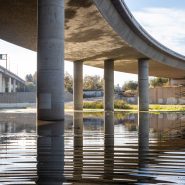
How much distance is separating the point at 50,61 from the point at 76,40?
20574 mm

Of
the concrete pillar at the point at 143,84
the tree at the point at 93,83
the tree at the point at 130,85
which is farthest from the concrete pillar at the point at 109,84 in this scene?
the tree at the point at 93,83

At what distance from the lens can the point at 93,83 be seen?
13900cm

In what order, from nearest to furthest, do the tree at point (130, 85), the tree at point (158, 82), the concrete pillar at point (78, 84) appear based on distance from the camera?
1. the concrete pillar at point (78, 84)
2. the tree at point (158, 82)
3. the tree at point (130, 85)

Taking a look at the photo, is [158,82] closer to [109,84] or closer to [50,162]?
[109,84]

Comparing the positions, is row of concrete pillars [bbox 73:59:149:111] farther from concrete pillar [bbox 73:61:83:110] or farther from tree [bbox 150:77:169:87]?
tree [bbox 150:77:169:87]

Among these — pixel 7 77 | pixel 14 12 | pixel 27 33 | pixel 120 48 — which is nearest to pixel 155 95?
pixel 7 77

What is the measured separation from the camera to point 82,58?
55.2 m

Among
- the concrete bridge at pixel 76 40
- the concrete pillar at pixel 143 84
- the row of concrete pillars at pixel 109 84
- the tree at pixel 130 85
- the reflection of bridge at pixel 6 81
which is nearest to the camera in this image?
the concrete bridge at pixel 76 40

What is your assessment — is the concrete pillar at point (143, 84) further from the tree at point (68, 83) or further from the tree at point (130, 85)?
the tree at point (130, 85)

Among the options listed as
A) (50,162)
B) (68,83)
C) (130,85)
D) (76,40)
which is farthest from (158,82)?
(50,162)

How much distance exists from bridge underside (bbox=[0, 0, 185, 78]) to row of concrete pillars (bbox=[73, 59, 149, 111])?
1.47 metres

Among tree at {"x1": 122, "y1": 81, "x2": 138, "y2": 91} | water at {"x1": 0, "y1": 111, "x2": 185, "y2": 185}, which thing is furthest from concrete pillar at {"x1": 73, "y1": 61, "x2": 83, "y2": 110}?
tree at {"x1": 122, "y1": 81, "x2": 138, "y2": 91}

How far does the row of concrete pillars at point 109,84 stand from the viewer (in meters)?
52.4

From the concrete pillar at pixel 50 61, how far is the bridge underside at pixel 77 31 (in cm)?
600
